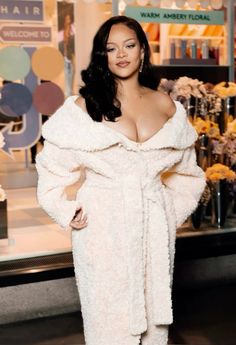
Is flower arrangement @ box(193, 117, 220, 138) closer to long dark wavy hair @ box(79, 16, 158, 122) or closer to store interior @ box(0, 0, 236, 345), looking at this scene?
store interior @ box(0, 0, 236, 345)

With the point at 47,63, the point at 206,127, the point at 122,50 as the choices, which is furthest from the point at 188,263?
the point at 122,50

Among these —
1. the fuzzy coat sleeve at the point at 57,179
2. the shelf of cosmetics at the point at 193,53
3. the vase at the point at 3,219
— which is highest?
the shelf of cosmetics at the point at 193,53

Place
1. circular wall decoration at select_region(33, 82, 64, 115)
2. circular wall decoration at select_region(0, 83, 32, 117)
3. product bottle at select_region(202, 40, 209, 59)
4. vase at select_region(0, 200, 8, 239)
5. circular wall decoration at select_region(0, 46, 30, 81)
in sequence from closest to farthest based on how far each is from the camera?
vase at select_region(0, 200, 8, 239) < circular wall decoration at select_region(0, 46, 30, 81) < circular wall decoration at select_region(0, 83, 32, 117) < circular wall decoration at select_region(33, 82, 64, 115) < product bottle at select_region(202, 40, 209, 59)

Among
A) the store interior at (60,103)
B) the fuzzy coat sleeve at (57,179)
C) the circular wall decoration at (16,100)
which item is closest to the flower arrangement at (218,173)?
Answer: the store interior at (60,103)

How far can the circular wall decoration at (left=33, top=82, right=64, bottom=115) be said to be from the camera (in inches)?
182

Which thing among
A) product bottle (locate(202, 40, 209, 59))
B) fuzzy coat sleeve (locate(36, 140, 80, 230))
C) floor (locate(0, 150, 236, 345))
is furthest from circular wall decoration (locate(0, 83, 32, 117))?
fuzzy coat sleeve (locate(36, 140, 80, 230))

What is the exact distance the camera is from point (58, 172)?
2242 millimetres

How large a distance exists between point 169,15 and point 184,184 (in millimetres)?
3113

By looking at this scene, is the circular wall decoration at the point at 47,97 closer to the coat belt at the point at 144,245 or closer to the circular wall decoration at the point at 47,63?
the circular wall decoration at the point at 47,63

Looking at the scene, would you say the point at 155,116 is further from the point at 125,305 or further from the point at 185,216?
the point at 125,305

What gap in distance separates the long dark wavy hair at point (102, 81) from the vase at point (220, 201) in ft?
6.97

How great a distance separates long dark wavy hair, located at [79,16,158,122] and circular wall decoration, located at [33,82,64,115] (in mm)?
2455

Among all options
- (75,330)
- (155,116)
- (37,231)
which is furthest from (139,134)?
(37,231)

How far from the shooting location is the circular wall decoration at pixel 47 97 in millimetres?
4621
